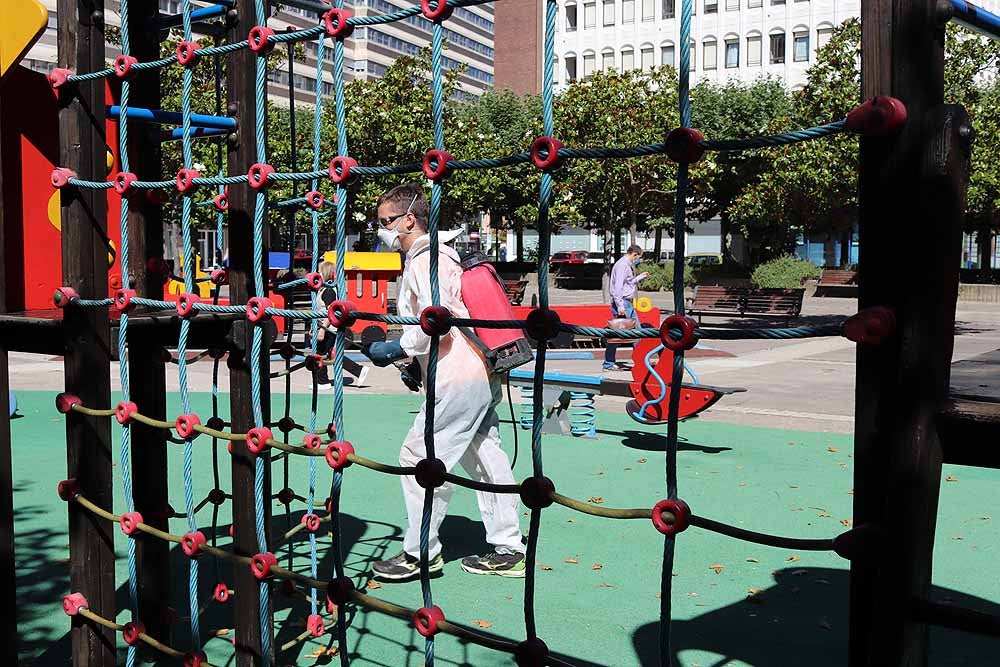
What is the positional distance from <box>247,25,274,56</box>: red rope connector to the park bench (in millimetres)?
18470

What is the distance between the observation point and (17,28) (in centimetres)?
319

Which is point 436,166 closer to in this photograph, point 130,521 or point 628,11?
point 130,521

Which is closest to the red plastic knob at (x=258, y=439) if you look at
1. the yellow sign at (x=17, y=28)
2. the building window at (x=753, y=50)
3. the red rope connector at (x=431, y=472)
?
the red rope connector at (x=431, y=472)

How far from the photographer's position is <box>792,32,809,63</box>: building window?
5744 centimetres

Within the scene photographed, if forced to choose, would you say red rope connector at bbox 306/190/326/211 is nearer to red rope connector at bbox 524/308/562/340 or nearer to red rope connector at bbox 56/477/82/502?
red rope connector at bbox 56/477/82/502

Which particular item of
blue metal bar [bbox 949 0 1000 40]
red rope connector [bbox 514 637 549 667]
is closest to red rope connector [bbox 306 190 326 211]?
red rope connector [bbox 514 637 549 667]

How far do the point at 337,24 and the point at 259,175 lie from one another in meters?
0.44

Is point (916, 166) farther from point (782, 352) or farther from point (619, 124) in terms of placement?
point (619, 124)

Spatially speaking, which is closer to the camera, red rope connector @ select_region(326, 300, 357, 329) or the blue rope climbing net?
the blue rope climbing net

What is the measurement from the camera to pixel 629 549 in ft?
17.4

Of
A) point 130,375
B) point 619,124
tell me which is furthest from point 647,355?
point 619,124

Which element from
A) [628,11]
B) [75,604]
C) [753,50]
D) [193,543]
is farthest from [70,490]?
[628,11]

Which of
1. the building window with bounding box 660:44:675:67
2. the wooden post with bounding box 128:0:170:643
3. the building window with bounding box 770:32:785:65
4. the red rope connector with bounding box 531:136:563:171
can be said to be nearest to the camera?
the red rope connector with bounding box 531:136:563:171

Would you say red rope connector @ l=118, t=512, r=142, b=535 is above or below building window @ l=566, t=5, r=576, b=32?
below
